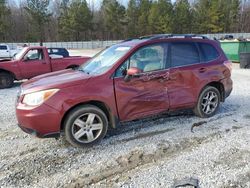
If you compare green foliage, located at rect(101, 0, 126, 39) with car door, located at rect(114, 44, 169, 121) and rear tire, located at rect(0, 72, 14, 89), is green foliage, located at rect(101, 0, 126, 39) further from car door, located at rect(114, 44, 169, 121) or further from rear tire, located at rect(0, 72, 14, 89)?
car door, located at rect(114, 44, 169, 121)

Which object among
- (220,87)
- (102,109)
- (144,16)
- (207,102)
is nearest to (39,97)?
(102,109)

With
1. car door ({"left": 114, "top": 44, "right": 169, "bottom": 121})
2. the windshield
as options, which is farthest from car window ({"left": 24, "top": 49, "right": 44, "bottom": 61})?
car door ({"left": 114, "top": 44, "right": 169, "bottom": 121})

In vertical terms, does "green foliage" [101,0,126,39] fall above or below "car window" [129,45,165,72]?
above

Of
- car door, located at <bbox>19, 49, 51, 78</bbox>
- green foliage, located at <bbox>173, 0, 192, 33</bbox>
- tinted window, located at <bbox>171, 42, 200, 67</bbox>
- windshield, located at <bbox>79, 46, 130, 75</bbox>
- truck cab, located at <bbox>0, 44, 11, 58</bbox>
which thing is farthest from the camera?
green foliage, located at <bbox>173, 0, 192, 33</bbox>

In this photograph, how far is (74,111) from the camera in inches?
157

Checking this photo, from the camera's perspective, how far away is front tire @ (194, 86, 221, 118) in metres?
5.31

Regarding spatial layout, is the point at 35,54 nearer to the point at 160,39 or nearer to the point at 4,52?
the point at 160,39

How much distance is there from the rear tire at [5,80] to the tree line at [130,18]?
46245 millimetres

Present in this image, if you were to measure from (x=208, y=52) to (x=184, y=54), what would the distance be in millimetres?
694

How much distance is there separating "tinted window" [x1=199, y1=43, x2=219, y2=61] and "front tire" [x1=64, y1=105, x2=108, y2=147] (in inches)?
101

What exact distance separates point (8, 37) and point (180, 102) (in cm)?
5938

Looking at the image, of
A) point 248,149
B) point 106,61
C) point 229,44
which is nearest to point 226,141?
point 248,149

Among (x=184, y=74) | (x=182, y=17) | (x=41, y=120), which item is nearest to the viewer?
(x=41, y=120)

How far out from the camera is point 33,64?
985 cm
